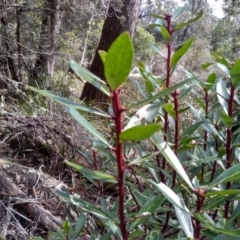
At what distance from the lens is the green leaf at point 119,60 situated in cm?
38

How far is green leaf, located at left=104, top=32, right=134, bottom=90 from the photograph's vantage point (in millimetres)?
377

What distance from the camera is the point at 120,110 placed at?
473mm

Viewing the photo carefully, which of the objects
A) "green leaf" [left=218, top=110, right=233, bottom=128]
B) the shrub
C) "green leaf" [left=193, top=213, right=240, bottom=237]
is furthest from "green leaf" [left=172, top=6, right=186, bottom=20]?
"green leaf" [left=193, top=213, right=240, bottom=237]

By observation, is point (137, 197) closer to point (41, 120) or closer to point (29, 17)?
point (41, 120)

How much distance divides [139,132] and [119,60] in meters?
0.11

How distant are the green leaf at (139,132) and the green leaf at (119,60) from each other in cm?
7

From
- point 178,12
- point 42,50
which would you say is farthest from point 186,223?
point 42,50

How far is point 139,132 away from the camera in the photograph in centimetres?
45

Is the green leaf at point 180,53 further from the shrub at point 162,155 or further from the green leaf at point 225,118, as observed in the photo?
the green leaf at point 225,118

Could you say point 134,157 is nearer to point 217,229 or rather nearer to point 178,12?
point 178,12

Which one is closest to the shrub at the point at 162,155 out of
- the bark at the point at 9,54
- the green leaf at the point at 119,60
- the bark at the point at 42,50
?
the green leaf at the point at 119,60

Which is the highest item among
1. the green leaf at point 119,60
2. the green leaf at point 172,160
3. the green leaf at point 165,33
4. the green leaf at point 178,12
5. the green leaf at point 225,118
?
the green leaf at point 178,12

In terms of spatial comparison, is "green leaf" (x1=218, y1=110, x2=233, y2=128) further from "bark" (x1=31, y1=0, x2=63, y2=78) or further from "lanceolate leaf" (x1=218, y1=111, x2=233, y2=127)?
"bark" (x1=31, y1=0, x2=63, y2=78)

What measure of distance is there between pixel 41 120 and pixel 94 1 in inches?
97.1
